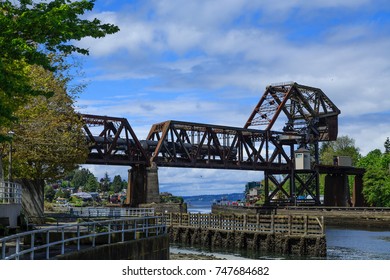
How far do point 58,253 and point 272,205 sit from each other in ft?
340

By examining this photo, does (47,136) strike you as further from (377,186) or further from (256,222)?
(377,186)

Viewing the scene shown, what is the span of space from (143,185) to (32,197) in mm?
45337

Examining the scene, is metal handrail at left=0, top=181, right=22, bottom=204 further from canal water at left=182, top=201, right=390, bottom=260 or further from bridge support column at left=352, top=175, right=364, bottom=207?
bridge support column at left=352, top=175, right=364, bottom=207

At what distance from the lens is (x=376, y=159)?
138500 millimetres

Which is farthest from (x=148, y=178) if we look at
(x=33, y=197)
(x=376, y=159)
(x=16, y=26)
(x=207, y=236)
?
(x=16, y=26)

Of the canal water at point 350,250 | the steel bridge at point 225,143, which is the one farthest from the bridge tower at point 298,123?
the canal water at point 350,250

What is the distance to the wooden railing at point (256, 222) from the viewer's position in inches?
2009

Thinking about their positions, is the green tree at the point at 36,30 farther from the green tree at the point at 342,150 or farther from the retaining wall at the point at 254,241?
the green tree at the point at 342,150

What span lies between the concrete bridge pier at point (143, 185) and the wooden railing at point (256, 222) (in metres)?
25.3

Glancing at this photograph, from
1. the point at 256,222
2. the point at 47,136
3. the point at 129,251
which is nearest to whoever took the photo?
the point at 129,251

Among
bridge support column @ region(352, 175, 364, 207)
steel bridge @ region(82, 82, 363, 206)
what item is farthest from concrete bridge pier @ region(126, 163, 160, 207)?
bridge support column @ region(352, 175, 364, 207)

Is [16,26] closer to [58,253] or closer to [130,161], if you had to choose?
[58,253]

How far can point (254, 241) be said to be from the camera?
5428 cm

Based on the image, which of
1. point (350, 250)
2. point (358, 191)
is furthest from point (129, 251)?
point (358, 191)
